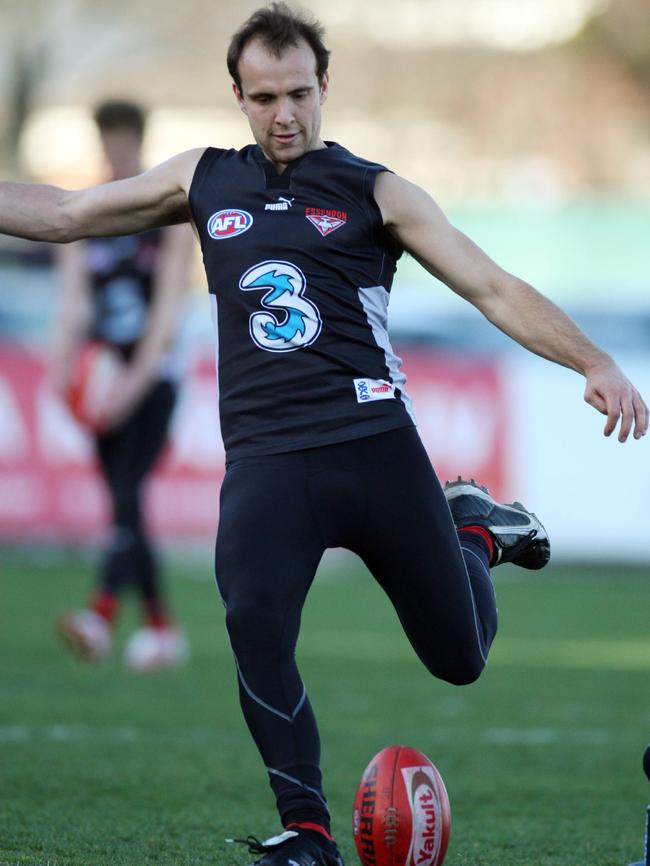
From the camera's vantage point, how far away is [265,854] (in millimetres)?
4387

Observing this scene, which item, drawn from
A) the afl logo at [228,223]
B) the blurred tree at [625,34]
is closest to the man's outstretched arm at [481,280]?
the afl logo at [228,223]

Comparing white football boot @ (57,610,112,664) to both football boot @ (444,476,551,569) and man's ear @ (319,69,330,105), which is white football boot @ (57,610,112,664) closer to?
football boot @ (444,476,551,569)

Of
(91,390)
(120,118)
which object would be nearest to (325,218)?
(120,118)

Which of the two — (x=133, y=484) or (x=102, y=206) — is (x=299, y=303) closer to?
(x=102, y=206)

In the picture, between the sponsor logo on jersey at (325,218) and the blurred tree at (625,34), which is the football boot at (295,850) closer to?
the sponsor logo on jersey at (325,218)

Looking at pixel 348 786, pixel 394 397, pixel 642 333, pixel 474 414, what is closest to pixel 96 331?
pixel 348 786

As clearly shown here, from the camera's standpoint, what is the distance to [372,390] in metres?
4.65

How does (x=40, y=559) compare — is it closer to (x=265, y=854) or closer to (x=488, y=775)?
(x=488, y=775)

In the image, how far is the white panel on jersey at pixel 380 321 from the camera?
4.67 metres

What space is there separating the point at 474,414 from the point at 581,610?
2794 millimetres

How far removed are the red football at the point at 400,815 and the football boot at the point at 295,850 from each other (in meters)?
0.11

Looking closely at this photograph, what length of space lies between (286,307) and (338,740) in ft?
9.58

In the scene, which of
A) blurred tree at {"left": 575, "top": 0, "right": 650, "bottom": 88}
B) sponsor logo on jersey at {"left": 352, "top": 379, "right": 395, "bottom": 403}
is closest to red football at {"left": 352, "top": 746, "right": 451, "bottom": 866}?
sponsor logo on jersey at {"left": 352, "top": 379, "right": 395, "bottom": 403}

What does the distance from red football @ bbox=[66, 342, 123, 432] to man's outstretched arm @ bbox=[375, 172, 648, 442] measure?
4.30 metres
